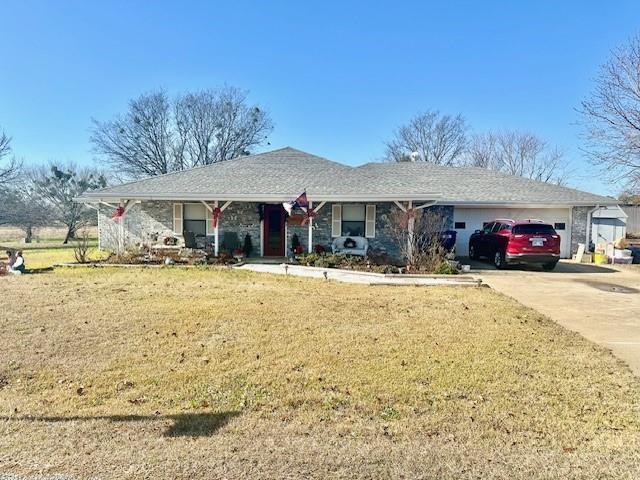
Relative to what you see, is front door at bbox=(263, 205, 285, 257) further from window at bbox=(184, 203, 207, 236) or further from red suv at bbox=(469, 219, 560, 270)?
red suv at bbox=(469, 219, 560, 270)

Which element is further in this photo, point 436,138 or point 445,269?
point 436,138

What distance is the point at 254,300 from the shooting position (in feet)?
25.1

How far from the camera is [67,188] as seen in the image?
3366cm

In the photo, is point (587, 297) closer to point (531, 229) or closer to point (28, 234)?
point (531, 229)

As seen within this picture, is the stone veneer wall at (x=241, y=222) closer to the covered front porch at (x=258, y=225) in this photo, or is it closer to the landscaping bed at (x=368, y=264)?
the covered front porch at (x=258, y=225)

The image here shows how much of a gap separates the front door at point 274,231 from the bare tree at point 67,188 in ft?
74.7

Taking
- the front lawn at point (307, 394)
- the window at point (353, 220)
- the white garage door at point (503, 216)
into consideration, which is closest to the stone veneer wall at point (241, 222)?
the window at point (353, 220)

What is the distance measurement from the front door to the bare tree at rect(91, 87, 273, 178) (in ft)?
76.1

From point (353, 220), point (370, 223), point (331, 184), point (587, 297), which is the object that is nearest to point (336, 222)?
point (353, 220)

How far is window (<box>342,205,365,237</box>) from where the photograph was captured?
47.7 feet

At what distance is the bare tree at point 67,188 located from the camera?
31.8 meters

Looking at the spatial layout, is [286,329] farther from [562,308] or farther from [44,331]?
[562,308]

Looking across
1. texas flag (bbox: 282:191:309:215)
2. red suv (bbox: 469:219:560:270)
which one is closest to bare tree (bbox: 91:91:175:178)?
texas flag (bbox: 282:191:309:215)

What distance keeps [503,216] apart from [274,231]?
30.9 feet
